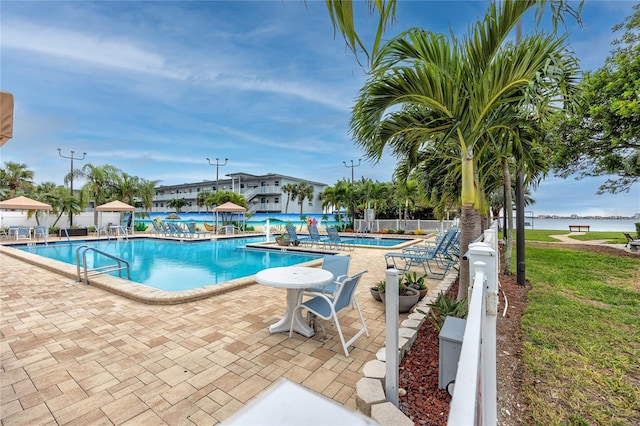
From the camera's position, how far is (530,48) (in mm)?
3195

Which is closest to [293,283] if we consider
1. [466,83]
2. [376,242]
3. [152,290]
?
[466,83]

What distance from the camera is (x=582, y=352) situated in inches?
134

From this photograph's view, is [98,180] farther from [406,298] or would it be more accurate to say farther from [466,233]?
[466,233]

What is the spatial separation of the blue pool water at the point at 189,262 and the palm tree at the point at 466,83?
6.08 meters

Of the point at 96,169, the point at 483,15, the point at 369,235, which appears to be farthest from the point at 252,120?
the point at 483,15

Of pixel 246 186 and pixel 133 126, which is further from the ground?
pixel 133 126

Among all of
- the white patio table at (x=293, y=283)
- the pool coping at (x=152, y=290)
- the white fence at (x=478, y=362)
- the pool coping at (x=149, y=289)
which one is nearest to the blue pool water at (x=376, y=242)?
the pool coping at (x=149, y=289)

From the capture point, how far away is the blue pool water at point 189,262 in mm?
8031

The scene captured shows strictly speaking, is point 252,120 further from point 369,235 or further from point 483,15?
point 483,15

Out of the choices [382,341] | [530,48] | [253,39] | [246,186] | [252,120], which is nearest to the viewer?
[530,48]

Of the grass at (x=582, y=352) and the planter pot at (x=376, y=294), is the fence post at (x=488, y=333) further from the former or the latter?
the planter pot at (x=376, y=294)

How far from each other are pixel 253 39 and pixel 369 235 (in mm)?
14626

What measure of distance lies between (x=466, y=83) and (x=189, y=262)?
10.5m

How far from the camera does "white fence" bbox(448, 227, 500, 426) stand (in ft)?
2.10
